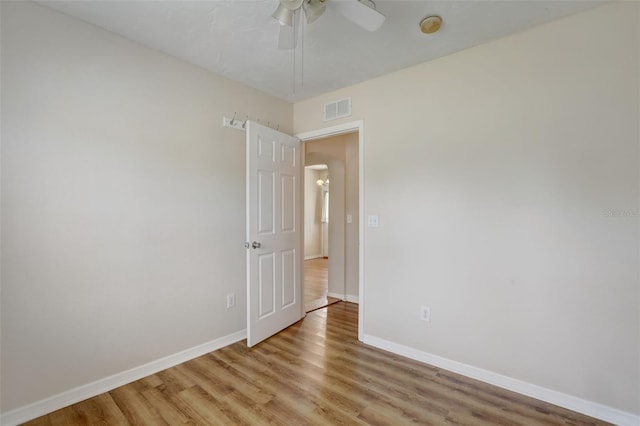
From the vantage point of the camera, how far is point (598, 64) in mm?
1782

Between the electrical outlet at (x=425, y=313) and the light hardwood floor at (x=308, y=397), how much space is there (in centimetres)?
38

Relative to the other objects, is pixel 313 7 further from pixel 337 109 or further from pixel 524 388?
pixel 524 388

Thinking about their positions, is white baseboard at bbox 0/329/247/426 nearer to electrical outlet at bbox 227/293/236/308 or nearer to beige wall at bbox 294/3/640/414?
electrical outlet at bbox 227/293/236/308

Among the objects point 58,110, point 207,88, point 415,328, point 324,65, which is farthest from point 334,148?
point 58,110

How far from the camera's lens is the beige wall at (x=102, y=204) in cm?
170

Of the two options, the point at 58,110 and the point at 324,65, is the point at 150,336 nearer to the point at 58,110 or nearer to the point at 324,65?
the point at 58,110

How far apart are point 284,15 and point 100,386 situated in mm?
2651

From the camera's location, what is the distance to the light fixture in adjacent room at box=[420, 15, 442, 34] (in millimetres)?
1867

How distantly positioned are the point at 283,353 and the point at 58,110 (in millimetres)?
2441

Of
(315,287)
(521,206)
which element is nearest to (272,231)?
(521,206)

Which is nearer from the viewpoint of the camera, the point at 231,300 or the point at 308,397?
the point at 308,397

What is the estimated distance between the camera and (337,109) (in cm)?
298

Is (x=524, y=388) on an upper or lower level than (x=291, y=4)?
lower

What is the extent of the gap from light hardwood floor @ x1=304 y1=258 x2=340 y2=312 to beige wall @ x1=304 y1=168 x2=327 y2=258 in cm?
81
